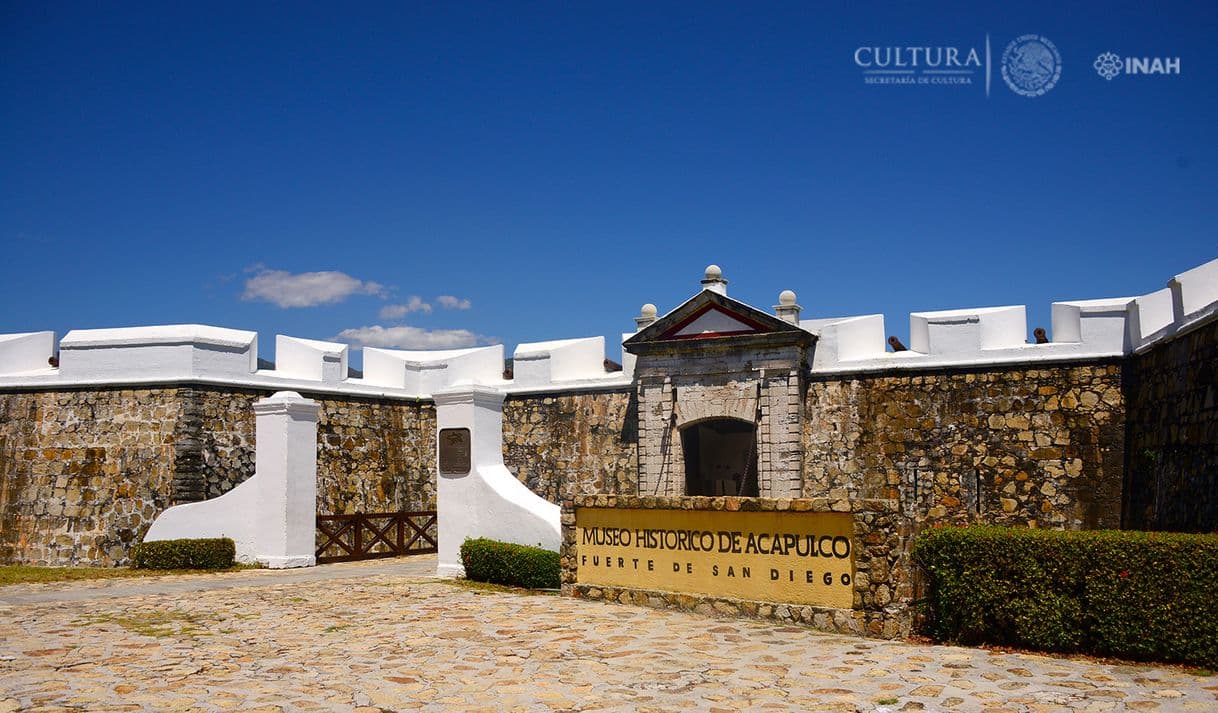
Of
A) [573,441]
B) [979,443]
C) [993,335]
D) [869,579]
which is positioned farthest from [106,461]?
[993,335]

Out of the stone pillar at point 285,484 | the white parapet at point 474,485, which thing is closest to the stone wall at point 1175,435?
the white parapet at point 474,485

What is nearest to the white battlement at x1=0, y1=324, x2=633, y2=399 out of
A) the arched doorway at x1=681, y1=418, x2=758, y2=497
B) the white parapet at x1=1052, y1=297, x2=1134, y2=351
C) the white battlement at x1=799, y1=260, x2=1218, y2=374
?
the arched doorway at x1=681, y1=418, x2=758, y2=497

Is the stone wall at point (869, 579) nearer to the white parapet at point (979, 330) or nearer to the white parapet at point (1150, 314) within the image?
the white parapet at point (1150, 314)

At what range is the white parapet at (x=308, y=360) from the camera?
695 inches

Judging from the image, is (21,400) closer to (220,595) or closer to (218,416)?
(218,416)

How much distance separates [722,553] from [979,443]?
22.3 ft

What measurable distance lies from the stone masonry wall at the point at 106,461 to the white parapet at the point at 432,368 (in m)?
2.86

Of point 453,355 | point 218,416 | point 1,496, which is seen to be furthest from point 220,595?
point 453,355

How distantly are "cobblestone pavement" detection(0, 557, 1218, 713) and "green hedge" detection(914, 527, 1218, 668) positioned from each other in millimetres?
296

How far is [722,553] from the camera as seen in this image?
932 cm

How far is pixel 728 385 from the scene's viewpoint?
16.1m

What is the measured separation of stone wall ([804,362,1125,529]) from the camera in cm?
1374

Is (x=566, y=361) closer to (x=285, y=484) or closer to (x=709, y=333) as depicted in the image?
(x=709, y=333)

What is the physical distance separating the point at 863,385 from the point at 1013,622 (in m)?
7.95
